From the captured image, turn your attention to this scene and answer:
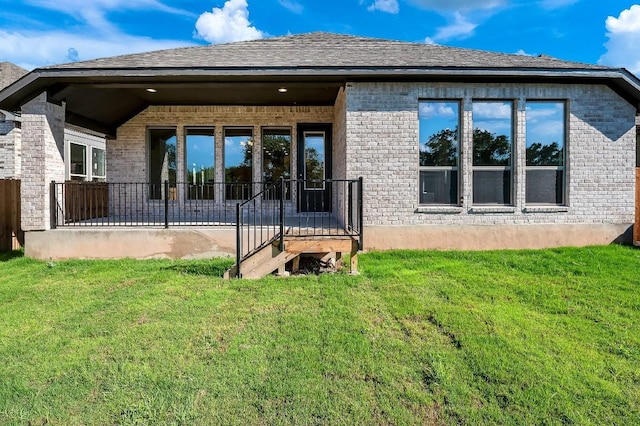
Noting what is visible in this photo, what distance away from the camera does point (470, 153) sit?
7191 millimetres

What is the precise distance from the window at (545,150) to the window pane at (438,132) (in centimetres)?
152

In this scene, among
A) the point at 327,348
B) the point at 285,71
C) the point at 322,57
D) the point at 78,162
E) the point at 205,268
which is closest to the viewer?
the point at 327,348

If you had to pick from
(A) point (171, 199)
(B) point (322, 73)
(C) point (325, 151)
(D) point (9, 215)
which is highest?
(B) point (322, 73)

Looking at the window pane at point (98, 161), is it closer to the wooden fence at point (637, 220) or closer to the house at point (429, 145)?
the house at point (429, 145)

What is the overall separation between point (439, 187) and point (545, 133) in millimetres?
2425

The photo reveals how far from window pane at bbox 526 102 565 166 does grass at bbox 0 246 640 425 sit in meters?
2.54

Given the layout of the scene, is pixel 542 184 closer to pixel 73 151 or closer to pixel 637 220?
pixel 637 220

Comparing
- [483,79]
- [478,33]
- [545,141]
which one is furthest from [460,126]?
[478,33]

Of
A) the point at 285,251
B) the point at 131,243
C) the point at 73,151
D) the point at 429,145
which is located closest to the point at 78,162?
the point at 73,151

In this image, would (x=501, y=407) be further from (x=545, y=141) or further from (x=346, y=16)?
(x=346, y=16)

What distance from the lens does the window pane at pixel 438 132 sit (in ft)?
23.7

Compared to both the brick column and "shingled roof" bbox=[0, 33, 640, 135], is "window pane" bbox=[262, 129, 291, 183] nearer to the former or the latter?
"shingled roof" bbox=[0, 33, 640, 135]

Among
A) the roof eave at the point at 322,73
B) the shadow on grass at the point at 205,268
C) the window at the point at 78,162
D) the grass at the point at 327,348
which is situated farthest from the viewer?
the window at the point at 78,162

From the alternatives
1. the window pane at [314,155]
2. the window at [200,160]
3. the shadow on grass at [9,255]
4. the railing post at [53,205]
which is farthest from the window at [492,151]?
the shadow on grass at [9,255]
